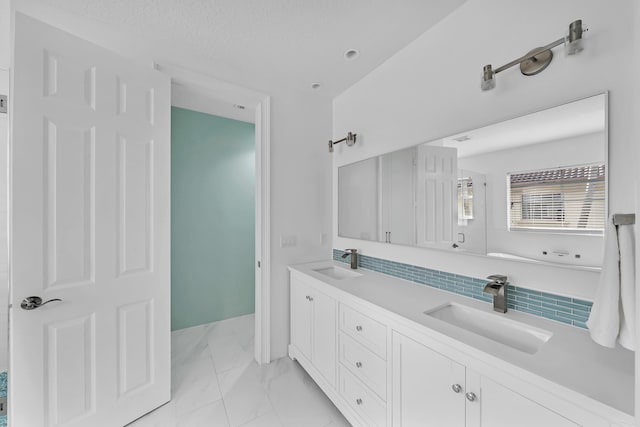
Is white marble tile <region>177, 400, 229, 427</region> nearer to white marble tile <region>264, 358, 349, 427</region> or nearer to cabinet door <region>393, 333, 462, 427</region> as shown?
white marble tile <region>264, 358, 349, 427</region>

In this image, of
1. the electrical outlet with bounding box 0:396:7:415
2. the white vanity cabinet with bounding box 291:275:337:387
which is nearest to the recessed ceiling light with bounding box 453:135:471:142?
the white vanity cabinet with bounding box 291:275:337:387

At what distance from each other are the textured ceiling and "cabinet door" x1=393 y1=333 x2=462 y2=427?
5.74ft

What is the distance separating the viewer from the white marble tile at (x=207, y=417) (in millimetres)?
1572

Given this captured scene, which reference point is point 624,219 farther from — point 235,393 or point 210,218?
point 210,218

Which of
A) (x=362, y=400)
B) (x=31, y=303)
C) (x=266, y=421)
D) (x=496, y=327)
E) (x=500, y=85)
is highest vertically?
(x=500, y=85)

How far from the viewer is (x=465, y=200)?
146 centimetres

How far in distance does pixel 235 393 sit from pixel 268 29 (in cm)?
242

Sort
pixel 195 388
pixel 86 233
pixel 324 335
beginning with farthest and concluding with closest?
pixel 195 388 → pixel 324 335 → pixel 86 233

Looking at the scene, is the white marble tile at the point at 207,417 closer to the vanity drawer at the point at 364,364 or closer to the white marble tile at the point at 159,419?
the white marble tile at the point at 159,419

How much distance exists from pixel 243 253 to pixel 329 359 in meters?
1.79

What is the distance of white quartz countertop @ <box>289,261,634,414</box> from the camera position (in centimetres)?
72

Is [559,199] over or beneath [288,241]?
over

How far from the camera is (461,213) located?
148cm

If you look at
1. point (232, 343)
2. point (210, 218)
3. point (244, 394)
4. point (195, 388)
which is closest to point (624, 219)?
point (244, 394)
